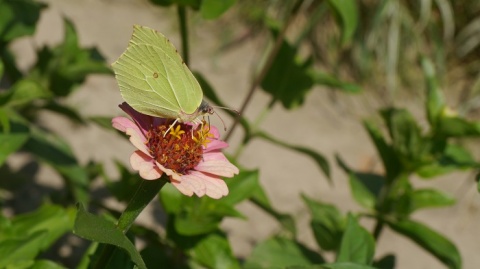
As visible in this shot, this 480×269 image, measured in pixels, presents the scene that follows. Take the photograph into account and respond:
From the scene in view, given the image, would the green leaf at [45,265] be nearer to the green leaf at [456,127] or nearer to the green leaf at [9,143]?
the green leaf at [9,143]

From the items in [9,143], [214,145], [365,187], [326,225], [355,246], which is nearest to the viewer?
[214,145]

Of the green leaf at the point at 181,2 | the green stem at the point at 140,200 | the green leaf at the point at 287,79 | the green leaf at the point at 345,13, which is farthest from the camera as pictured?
the green leaf at the point at 287,79

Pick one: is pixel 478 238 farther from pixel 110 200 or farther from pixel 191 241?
pixel 191 241

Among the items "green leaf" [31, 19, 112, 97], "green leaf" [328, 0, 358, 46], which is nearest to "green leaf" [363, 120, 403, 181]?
"green leaf" [328, 0, 358, 46]

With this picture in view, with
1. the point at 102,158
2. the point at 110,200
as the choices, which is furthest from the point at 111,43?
the point at 110,200

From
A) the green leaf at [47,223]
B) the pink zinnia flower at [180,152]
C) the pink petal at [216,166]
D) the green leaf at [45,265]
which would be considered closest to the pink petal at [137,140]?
the pink zinnia flower at [180,152]

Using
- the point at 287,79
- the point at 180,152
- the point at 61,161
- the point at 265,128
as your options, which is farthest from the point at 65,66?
the point at 265,128

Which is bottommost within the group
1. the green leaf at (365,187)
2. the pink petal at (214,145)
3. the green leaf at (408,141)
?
the pink petal at (214,145)

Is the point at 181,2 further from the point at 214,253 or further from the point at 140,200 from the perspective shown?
the point at 140,200
